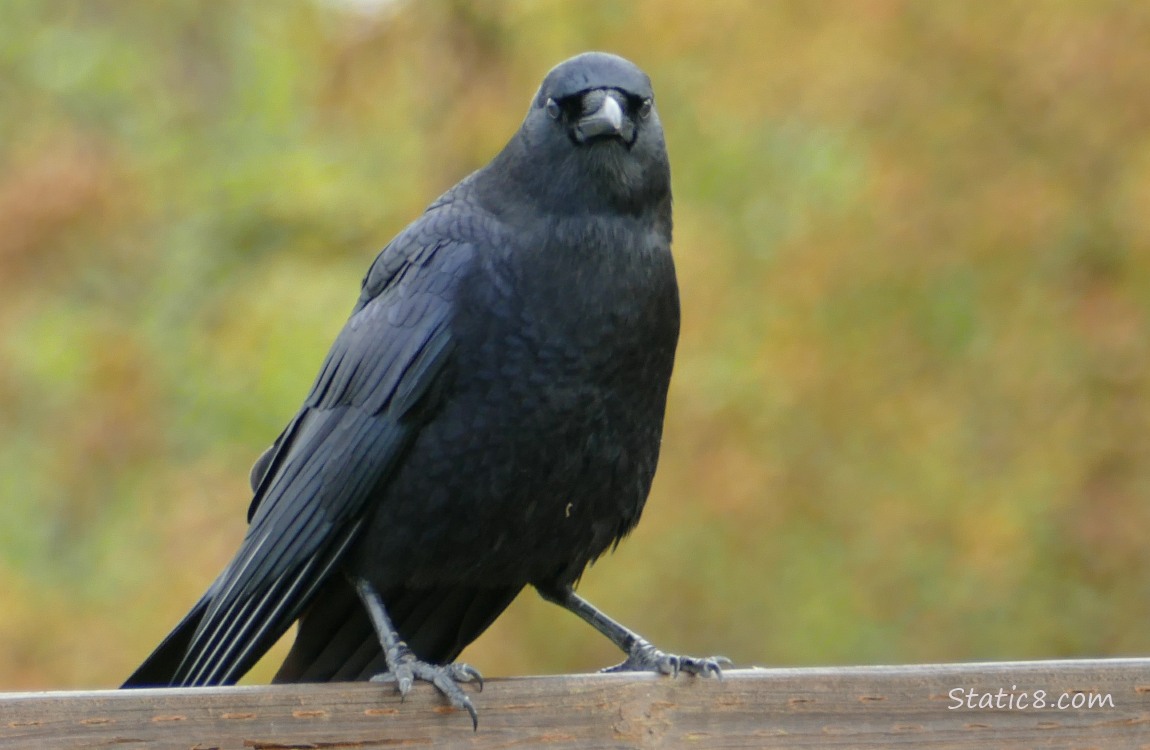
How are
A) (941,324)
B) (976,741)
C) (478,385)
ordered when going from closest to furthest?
(976,741) < (478,385) < (941,324)

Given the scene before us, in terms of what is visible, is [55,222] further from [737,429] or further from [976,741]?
[976,741]

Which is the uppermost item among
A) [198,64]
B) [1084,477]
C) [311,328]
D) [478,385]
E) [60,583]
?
[198,64]

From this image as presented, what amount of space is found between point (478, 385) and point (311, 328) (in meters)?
4.37

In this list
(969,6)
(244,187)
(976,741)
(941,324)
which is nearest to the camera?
(976,741)

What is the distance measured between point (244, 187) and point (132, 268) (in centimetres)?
92

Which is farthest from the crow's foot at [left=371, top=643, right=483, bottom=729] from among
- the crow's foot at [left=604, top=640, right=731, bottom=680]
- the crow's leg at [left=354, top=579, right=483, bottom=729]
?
the crow's foot at [left=604, top=640, right=731, bottom=680]

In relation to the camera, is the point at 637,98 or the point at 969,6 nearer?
the point at 637,98

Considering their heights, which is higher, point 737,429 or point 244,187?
point 244,187

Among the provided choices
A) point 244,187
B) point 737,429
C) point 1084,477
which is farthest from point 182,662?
point 244,187

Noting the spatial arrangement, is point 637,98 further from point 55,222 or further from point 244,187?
point 244,187

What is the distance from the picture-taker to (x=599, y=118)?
338 centimetres

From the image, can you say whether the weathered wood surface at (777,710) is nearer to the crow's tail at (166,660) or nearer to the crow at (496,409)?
the crow at (496,409)

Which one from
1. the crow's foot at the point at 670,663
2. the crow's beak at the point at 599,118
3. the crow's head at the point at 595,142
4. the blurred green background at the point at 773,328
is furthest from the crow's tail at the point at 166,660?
the blurred green background at the point at 773,328

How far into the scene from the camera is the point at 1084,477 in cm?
633
